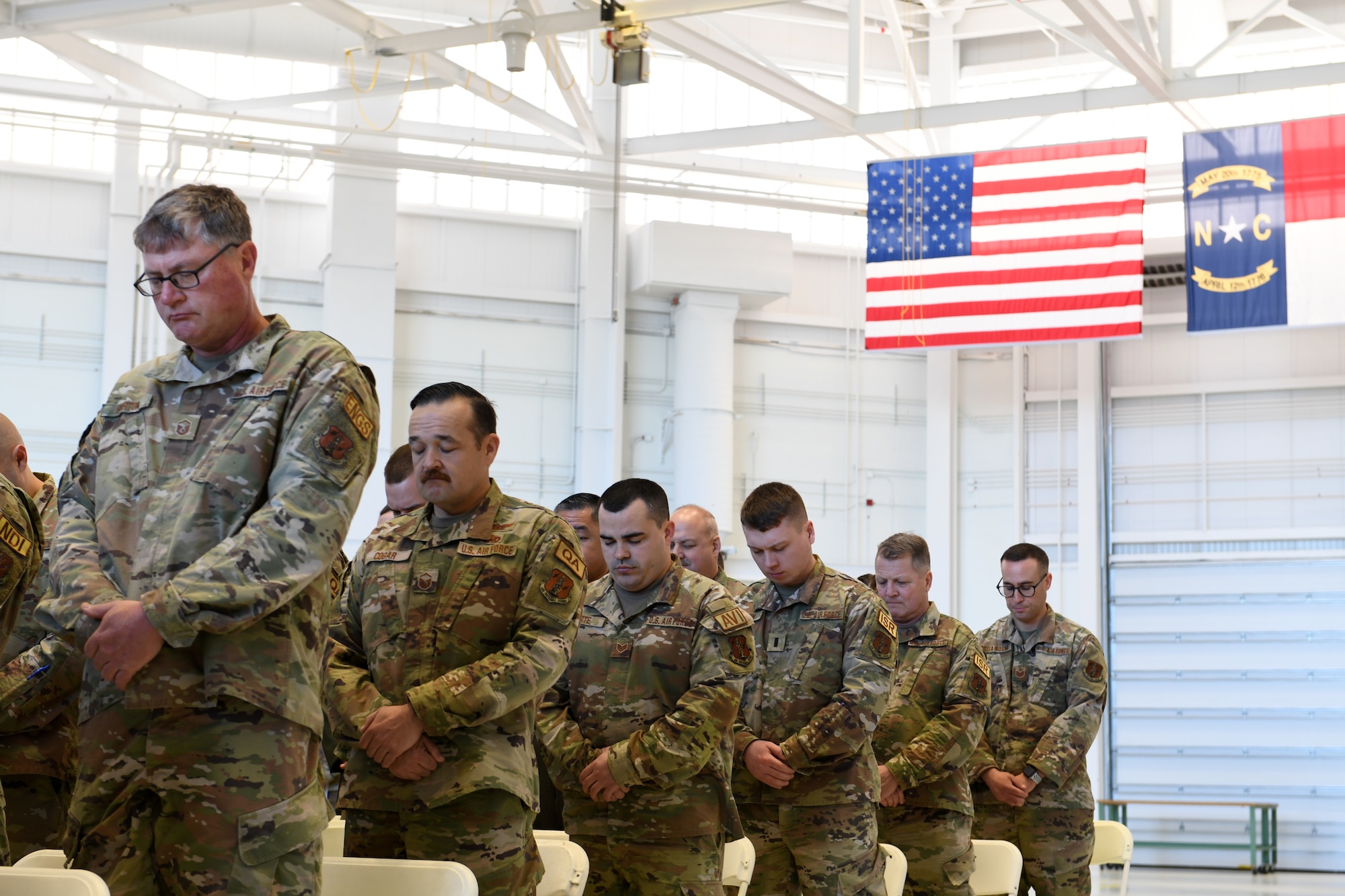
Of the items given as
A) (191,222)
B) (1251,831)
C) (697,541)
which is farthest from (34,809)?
(1251,831)

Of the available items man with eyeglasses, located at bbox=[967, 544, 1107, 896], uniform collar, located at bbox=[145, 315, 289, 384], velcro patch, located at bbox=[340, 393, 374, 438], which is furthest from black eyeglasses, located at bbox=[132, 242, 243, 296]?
man with eyeglasses, located at bbox=[967, 544, 1107, 896]

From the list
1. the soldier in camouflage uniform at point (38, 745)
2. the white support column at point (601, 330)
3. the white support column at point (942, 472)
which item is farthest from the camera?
the white support column at point (942, 472)

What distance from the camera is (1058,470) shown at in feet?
42.4

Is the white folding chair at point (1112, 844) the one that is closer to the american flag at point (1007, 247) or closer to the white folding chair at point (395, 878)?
the white folding chair at point (395, 878)

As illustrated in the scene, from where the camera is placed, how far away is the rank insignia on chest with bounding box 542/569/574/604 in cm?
319

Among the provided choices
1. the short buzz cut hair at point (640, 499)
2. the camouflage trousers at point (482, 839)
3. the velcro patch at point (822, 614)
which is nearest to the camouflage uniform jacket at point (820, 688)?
the velcro patch at point (822, 614)

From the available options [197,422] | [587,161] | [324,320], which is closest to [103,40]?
[324,320]

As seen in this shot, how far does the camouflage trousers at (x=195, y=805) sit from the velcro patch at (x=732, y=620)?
1662 mm

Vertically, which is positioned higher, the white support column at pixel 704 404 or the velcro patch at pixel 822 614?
the white support column at pixel 704 404

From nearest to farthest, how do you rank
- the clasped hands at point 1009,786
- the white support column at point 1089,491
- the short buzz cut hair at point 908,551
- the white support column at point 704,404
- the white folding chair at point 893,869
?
the white folding chair at point 893,869, the short buzz cut hair at point 908,551, the clasped hands at point 1009,786, the white support column at point 704,404, the white support column at point 1089,491

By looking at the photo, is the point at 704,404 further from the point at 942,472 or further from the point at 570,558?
the point at 570,558

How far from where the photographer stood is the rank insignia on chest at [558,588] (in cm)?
319

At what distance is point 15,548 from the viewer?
2779 mm

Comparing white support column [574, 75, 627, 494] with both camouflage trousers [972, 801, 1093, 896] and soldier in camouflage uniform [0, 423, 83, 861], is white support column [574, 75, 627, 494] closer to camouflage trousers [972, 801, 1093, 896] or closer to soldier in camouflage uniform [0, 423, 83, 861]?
camouflage trousers [972, 801, 1093, 896]
